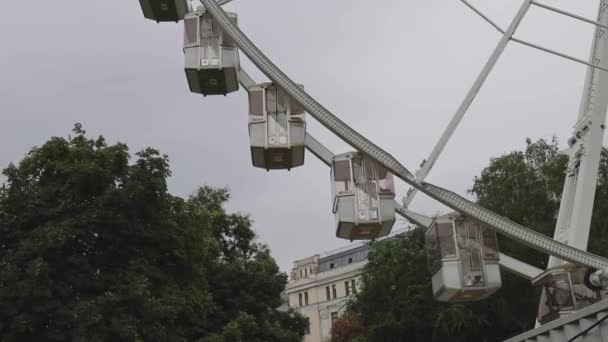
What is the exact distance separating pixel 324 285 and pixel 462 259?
73.5 metres

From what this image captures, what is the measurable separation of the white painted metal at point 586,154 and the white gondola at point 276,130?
6.25 m

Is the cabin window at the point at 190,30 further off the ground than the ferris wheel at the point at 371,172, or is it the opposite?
A: the cabin window at the point at 190,30

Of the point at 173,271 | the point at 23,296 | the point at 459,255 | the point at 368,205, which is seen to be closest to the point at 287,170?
the point at 368,205

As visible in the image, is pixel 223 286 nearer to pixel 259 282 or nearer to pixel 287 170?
pixel 259 282

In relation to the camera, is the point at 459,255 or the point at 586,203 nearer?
the point at 459,255

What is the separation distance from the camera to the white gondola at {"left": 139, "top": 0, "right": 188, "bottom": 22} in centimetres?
1222

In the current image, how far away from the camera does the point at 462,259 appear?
36.0 ft

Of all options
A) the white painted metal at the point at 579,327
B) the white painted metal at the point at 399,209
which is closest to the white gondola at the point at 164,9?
the white painted metal at the point at 399,209

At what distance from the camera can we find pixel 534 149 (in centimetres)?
3281

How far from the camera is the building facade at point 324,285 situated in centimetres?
8044

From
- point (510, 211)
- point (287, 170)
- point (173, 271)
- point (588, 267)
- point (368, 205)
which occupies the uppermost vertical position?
point (510, 211)

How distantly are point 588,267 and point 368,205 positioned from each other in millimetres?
4292

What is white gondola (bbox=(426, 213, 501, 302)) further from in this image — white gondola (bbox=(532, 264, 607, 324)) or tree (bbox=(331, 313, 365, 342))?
tree (bbox=(331, 313, 365, 342))

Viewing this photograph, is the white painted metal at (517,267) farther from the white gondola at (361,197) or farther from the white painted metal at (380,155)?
the white gondola at (361,197)
